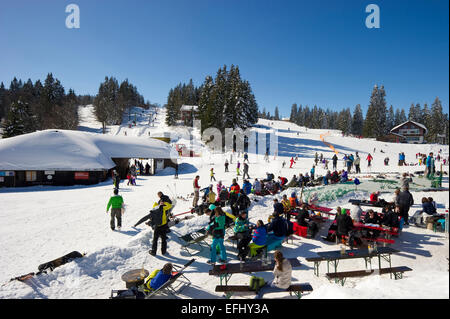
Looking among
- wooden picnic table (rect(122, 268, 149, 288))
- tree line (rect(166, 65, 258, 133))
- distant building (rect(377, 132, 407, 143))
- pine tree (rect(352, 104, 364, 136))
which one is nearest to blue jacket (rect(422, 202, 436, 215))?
wooden picnic table (rect(122, 268, 149, 288))

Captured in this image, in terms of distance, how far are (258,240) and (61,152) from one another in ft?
81.2

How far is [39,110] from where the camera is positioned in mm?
64562

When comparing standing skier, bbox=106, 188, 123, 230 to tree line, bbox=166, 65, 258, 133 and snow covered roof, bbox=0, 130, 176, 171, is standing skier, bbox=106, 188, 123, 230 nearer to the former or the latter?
snow covered roof, bbox=0, 130, 176, 171

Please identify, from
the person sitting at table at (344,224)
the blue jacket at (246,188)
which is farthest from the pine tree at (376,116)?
the person sitting at table at (344,224)

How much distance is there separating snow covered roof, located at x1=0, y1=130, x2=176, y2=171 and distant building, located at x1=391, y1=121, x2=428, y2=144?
221ft

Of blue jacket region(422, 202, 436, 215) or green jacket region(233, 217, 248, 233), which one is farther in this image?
blue jacket region(422, 202, 436, 215)

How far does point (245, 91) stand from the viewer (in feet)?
158

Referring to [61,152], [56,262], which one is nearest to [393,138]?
[61,152]

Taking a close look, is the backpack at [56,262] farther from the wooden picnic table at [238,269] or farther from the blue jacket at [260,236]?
the blue jacket at [260,236]

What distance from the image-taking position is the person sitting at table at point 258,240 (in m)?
7.32

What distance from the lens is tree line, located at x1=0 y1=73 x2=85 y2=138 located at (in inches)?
1724

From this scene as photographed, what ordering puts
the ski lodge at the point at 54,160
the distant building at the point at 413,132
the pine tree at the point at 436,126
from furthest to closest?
the pine tree at the point at 436,126 < the distant building at the point at 413,132 < the ski lodge at the point at 54,160

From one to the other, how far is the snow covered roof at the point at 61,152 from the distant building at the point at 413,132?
67.4m
